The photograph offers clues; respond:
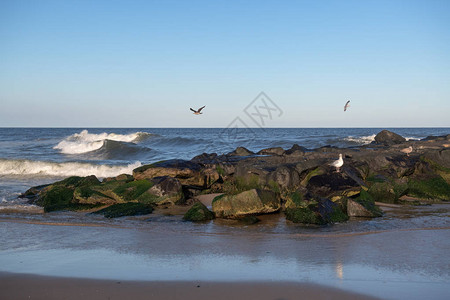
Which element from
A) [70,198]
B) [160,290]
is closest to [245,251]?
[160,290]

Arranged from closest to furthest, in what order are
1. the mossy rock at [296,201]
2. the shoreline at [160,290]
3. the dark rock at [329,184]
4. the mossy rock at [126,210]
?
the shoreline at [160,290] → the mossy rock at [296,201] → the mossy rock at [126,210] → the dark rock at [329,184]

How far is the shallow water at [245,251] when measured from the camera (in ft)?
19.2

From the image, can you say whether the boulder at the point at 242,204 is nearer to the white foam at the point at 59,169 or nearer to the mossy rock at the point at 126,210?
the mossy rock at the point at 126,210

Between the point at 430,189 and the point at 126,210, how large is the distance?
8610mm

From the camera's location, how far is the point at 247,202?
32.1 ft

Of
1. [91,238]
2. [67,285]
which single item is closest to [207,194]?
[91,238]

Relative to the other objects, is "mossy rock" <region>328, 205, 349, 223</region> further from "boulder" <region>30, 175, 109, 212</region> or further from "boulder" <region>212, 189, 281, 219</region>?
"boulder" <region>30, 175, 109, 212</region>

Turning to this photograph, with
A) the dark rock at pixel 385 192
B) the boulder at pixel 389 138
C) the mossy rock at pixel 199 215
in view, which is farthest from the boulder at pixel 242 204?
the boulder at pixel 389 138

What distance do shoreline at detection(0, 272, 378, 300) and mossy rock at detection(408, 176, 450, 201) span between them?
331 inches

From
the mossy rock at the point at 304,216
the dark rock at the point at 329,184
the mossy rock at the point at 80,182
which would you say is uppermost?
the dark rock at the point at 329,184

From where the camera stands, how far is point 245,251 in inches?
283

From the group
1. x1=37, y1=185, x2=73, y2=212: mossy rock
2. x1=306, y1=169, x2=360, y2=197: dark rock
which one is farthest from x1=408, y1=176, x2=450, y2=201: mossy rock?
x1=37, y1=185, x2=73, y2=212: mossy rock

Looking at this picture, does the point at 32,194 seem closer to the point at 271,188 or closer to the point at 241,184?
the point at 241,184

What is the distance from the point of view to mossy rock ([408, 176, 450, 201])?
41.0 ft
